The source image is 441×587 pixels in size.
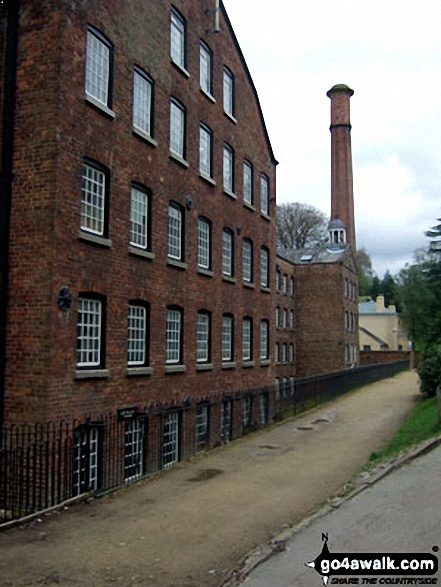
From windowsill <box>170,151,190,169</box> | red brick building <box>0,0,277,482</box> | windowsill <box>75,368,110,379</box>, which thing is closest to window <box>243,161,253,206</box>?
red brick building <box>0,0,277,482</box>

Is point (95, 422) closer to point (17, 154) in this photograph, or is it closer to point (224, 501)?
point (224, 501)

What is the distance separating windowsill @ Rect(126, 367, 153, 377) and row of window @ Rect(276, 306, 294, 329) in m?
31.1

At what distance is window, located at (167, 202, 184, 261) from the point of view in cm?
1755

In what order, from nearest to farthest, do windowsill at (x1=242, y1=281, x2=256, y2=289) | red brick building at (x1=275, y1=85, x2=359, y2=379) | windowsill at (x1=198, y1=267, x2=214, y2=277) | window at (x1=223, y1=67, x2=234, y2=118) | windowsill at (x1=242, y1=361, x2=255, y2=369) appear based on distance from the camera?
windowsill at (x1=198, y1=267, x2=214, y2=277) < window at (x1=223, y1=67, x2=234, y2=118) < windowsill at (x1=242, y1=361, x2=255, y2=369) < windowsill at (x1=242, y1=281, x2=256, y2=289) < red brick building at (x1=275, y1=85, x2=359, y2=379)

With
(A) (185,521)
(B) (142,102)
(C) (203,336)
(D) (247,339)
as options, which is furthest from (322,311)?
(A) (185,521)

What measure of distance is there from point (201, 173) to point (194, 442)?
26.5 feet

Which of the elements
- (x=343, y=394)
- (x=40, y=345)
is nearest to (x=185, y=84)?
(x=40, y=345)

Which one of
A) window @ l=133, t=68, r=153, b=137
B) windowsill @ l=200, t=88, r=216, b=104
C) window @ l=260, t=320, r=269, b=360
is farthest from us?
window @ l=260, t=320, r=269, b=360

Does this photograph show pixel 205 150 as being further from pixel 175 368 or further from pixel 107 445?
pixel 107 445

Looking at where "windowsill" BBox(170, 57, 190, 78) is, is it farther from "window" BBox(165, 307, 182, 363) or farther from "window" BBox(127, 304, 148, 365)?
"window" BBox(127, 304, 148, 365)

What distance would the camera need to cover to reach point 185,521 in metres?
9.83

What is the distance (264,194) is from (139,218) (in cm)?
1112

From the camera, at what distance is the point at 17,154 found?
41.3ft

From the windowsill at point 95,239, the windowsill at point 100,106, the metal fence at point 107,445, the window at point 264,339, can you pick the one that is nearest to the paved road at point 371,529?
the metal fence at point 107,445
